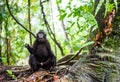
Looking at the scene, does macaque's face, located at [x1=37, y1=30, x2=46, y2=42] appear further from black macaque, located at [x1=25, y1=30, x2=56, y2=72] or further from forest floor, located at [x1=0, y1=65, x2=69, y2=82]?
forest floor, located at [x1=0, y1=65, x2=69, y2=82]

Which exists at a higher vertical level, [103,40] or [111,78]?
[103,40]

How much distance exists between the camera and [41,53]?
16.5ft

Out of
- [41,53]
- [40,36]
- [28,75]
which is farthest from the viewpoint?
[41,53]

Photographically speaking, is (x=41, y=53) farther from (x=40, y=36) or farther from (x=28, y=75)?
(x=28, y=75)

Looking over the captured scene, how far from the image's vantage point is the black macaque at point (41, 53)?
15.9 feet

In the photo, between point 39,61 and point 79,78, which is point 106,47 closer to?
point 79,78

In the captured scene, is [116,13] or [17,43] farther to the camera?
[17,43]

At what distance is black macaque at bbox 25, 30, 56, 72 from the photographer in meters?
4.84

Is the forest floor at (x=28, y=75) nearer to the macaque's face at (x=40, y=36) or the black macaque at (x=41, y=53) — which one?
the black macaque at (x=41, y=53)

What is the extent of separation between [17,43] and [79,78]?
520 cm

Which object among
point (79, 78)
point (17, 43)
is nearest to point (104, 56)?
point (79, 78)

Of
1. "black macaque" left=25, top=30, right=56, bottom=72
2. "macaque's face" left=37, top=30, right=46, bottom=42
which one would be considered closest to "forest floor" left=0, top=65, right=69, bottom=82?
"black macaque" left=25, top=30, right=56, bottom=72

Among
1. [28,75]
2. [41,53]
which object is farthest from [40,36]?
[28,75]

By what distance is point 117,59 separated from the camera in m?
2.53
